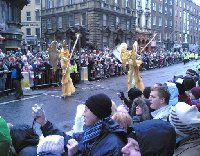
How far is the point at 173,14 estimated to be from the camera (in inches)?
3071

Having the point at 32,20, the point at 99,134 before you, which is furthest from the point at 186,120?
the point at 32,20

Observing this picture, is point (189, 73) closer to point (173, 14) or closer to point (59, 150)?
point (59, 150)

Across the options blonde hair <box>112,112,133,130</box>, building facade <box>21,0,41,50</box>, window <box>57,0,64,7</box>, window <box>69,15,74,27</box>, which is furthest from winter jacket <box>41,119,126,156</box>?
building facade <box>21,0,41,50</box>

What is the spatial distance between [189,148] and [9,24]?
30.1 m

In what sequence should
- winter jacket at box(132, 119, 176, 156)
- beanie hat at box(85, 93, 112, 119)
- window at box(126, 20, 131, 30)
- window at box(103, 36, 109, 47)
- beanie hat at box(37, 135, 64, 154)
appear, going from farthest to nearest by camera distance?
1. window at box(126, 20, 131, 30)
2. window at box(103, 36, 109, 47)
3. beanie hat at box(85, 93, 112, 119)
4. beanie hat at box(37, 135, 64, 154)
5. winter jacket at box(132, 119, 176, 156)

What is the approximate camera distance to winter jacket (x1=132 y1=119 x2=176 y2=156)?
2807 mm

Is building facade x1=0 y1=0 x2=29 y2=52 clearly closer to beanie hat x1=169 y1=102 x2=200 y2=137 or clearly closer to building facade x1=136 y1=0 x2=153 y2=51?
beanie hat x1=169 y1=102 x2=200 y2=137

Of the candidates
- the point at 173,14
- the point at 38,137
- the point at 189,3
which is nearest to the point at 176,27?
the point at 173,14

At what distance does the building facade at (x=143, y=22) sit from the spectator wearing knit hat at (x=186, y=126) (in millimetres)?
57930

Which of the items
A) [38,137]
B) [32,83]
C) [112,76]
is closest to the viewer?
[38,137]

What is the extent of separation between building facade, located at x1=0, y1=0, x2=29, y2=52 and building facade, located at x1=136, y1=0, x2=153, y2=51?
99.7 feet

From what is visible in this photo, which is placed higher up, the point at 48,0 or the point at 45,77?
the point at 48,0

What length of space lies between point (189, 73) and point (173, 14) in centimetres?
7079

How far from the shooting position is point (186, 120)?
310 centimetres
